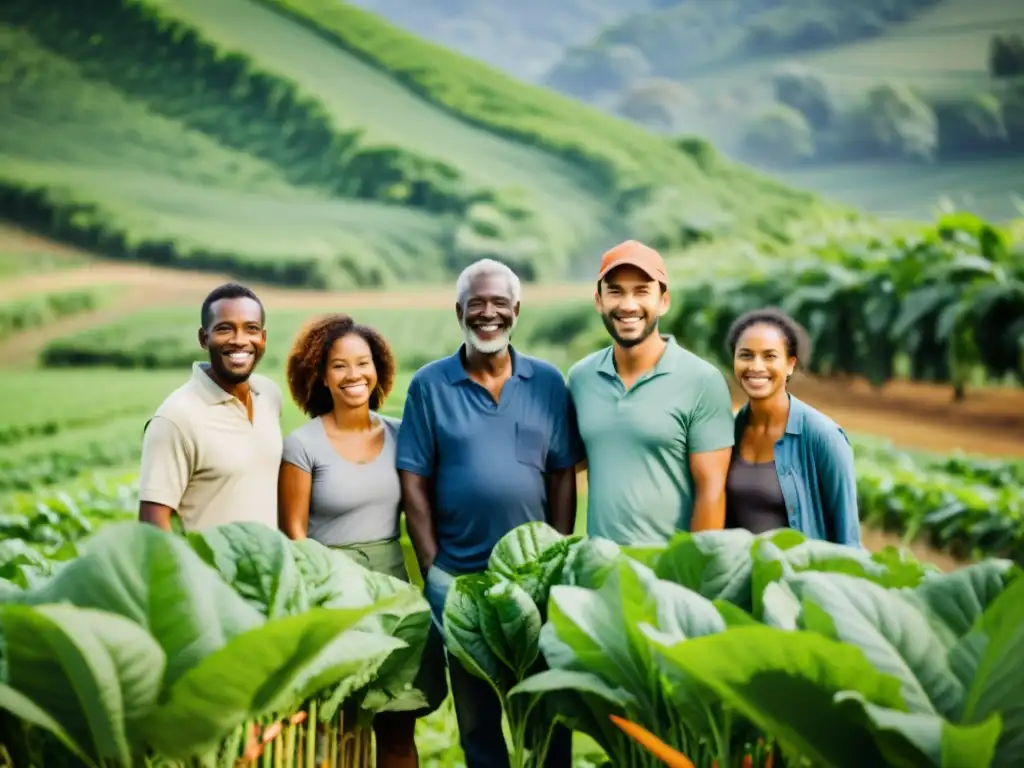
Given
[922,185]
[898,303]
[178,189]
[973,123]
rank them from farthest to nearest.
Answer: [922,185] → [973,123] → [178,189] → [898,303]

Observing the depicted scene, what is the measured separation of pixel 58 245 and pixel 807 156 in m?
5.73

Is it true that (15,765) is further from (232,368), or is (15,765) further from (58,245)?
(58,245)

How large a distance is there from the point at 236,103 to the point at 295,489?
24.1ft

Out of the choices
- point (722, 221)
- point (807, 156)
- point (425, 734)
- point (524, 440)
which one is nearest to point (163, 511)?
point (524, 440)

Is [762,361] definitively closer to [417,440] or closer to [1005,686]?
[417,440]

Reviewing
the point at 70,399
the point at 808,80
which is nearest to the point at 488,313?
the point at 70,399

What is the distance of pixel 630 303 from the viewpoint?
1.87 meters

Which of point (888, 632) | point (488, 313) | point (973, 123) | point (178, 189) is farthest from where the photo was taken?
point (973, 123)

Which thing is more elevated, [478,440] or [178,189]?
[178,189]

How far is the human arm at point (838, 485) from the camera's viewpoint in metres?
1.83

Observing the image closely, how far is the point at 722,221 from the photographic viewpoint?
28.2 feet

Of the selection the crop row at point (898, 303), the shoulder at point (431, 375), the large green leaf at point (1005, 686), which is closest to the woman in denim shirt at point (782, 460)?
the shoulder at point (431, 375)

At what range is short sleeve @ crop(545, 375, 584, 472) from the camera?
6.32 ft

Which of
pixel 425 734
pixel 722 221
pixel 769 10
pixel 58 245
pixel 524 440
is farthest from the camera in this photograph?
pixel 769 10
